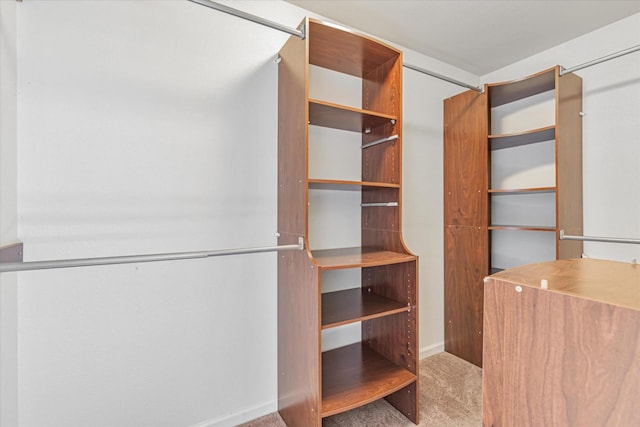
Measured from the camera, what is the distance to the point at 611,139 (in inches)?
78.0

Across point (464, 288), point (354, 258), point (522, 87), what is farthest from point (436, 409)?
point (522, 87)

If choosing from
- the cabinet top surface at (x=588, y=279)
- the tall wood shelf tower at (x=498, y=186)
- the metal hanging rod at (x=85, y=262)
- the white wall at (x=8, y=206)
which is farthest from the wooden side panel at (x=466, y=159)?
the white wall at (x=8, y=206)

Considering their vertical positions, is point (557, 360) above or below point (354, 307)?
above

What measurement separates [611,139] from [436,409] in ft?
6.98

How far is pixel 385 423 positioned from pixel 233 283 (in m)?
1.18

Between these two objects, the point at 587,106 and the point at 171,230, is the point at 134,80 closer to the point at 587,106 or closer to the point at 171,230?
the point at 171,230

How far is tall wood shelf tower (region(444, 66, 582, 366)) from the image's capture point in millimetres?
2100

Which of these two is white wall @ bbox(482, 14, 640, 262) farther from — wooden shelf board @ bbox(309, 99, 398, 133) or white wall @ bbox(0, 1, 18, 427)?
white wall @ bbox(0, 1, 18, 427)

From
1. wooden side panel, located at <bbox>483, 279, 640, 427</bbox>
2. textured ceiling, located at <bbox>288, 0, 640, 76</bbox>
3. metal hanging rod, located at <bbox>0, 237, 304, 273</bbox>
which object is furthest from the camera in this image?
textured ceiling, located at <bbox>288, 0, 640, 76</bbox>

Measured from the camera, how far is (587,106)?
2.09 meters

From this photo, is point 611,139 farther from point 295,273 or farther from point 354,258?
point 295,273

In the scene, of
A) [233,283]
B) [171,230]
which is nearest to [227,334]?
[233,283]

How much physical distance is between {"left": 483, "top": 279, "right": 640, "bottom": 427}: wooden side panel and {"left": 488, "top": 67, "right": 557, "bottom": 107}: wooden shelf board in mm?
1940

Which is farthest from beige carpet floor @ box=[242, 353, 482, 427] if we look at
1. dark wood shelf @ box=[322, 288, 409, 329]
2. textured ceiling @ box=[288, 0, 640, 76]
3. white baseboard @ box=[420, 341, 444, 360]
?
textured ceiling @ box=[288, 0, 640, 76]
